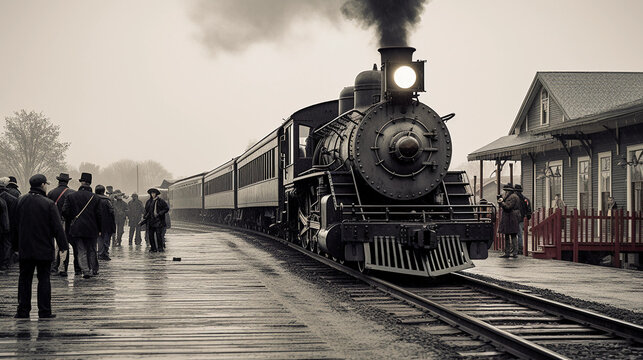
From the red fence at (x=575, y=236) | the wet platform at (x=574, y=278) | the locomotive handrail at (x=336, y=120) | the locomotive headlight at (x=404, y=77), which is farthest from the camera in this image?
the red fence at (x=575, y=236)

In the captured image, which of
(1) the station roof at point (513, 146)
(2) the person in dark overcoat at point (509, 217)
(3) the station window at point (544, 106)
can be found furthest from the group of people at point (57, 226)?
(3) the station window at point (544, 106)

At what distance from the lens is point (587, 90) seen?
2620 cm

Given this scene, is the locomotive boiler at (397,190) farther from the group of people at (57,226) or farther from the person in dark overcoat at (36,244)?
the person in dark overcoat at (36,244)

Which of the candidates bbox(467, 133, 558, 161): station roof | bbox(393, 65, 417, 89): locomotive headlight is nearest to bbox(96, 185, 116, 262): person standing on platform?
bbox(393, 65, 417, 89): locomotive headlight

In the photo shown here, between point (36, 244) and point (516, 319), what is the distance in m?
4.89

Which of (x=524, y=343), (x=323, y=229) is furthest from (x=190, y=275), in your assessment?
(x=524, y=343)

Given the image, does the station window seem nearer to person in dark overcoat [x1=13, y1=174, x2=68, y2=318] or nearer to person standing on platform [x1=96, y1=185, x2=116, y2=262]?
person standing on platform [x1=96, y1=185, x2=116, y2=262]

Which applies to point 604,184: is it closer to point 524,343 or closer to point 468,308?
point 468,308

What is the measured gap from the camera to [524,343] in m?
5.62

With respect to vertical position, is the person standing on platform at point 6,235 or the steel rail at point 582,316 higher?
the person standing on platform at point 6,235

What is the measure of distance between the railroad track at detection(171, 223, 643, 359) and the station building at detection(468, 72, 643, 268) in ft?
29.4

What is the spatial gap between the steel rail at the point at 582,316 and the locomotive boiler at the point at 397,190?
1.43 metres

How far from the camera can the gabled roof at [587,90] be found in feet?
81.7

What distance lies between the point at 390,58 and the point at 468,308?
177 inches
